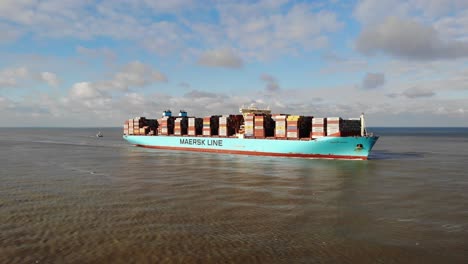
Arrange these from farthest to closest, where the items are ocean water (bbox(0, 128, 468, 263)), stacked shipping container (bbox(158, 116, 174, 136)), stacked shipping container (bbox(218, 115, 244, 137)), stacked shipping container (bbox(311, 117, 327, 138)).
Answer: stacked shipping container (bbox(158, 116, 174, 136))
stacked shipping container (bbox(218, 115, 244, 137))
stacked shipping container (bbox(311, 117, 327, 138))
ocean water (bbox(0, 128, 468, 263))

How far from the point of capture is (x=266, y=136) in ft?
192

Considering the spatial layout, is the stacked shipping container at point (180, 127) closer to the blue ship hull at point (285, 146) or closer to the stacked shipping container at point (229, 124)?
the blue ship hull at point (285, 146)

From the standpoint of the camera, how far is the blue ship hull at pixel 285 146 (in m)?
48.5

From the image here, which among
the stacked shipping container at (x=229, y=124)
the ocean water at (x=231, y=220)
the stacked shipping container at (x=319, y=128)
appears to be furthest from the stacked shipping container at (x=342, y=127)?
the stacked shipping container at (x=229, y=124)

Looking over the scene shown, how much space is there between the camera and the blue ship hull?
48.5 m

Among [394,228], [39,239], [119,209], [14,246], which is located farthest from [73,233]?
[394,228]

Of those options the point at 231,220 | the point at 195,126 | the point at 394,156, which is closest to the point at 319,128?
the point at 394,156

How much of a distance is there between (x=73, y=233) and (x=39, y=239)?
4.42 ft

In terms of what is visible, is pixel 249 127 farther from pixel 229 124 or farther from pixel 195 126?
pixel 195 126

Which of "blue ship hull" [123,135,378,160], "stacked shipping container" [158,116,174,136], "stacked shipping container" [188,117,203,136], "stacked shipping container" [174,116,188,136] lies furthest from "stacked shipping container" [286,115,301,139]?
"stacked shipping container" [158,116,174,136]

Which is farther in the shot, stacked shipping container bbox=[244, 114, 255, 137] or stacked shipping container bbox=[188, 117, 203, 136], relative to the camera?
stacked shipping container bbox=[188, 117, 203, 136]

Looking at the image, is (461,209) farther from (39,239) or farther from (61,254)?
(39,239)

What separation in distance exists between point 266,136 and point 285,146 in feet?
19.2

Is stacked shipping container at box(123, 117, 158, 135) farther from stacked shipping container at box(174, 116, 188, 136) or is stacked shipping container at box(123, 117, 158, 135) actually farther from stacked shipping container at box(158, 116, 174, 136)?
stacked shipping container at box(174, 116, 188, 136)
